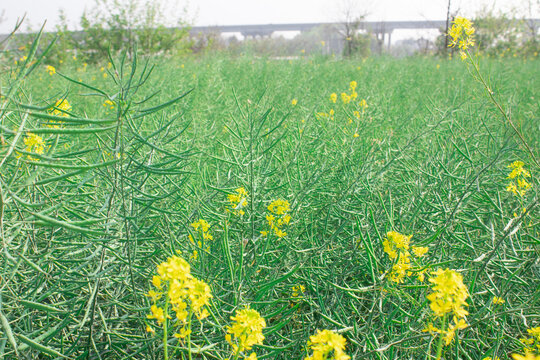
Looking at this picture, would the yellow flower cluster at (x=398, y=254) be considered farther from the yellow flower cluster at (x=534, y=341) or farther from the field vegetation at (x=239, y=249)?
the yellow flower cluster at (x=534, y=341)

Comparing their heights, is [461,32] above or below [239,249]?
above

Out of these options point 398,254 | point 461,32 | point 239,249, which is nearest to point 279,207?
point 239,249

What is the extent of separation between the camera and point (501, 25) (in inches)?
A: 591

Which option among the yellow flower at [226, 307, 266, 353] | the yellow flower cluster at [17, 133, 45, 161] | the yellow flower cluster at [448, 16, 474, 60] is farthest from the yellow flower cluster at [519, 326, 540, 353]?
the yellow flower cluster at [17, 133, 45, 161]

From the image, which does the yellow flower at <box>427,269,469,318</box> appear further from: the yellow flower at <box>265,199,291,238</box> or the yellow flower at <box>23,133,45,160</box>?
the yellow flower at <box>23,133,45,160</box>

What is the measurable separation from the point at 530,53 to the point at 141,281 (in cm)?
1800

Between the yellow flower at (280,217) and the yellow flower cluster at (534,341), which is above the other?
the yellow flower at (280,217)

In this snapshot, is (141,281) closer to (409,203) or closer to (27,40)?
(409,203)

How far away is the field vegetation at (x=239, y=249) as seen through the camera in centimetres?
75

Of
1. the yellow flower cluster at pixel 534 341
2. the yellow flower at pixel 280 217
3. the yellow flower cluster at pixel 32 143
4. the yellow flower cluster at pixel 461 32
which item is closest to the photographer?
the yellow flower cluster at pixel 534 341

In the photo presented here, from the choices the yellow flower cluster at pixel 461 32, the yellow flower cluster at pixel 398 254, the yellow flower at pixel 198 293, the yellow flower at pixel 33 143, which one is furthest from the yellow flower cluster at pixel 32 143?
the yellow flower cluster at pixel 461 32

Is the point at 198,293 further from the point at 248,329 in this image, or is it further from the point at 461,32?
the point at 461,32

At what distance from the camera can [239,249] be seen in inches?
51.9

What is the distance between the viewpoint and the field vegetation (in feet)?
2.47
